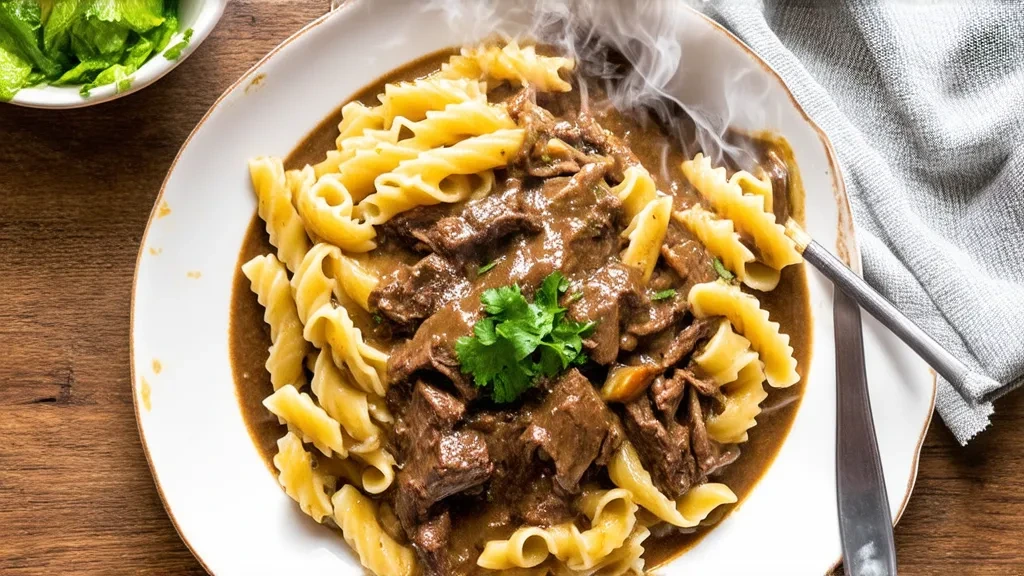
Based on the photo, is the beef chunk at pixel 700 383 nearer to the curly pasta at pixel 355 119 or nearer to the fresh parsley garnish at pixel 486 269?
the fresh parsley garnish at pixel 486 269

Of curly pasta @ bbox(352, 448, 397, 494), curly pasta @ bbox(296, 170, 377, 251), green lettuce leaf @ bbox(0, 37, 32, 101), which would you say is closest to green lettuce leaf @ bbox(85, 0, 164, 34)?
green lettuce leaf @ bbox(0, 37, 32, 101)

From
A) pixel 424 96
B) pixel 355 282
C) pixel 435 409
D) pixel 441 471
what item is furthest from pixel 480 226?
pixel 441 471

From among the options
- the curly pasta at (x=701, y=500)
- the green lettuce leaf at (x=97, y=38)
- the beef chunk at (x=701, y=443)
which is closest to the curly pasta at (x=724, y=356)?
the beef chunk at (x=701, y=443)

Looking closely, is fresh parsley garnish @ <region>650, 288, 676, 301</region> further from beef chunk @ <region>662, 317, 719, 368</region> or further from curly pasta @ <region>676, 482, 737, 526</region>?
curly pasta @ <region>676, 482, 737, 526</region>

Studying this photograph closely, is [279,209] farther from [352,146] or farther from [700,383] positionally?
[700,383]

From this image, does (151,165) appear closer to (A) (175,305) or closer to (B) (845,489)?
(A) (175,305)
